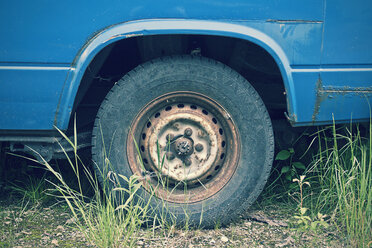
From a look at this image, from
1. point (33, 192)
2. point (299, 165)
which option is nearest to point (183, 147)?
point (299, 165)

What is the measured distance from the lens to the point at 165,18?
234 centimetres

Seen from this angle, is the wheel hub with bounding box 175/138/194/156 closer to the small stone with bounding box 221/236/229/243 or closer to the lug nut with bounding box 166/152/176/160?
the lug nut with bounding box 166/152/176/160

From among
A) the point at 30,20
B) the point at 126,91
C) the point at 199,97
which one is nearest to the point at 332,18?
the point at 199,97

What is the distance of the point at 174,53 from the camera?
2.66m

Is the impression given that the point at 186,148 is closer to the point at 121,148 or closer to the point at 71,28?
the point at 121,148

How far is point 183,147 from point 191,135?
107 millimetres

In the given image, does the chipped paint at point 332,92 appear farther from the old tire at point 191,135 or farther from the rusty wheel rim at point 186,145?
the rusty wheel rim at point 186,145

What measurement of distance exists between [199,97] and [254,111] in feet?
1.17

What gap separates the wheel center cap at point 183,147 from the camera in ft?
8.38

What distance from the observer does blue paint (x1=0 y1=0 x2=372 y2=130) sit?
2318mm

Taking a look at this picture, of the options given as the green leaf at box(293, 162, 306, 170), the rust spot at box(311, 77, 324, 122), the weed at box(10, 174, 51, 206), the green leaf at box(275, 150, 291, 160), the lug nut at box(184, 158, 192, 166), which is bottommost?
the weed at box(10, 174, 51, 206)

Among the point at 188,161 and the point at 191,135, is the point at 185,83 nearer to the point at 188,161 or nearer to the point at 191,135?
the point at 191,135

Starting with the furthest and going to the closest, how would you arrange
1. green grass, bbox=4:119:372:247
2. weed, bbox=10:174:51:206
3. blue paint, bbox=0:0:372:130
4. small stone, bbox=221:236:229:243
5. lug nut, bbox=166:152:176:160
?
weed, bbox=10:174:51:206, lug nut, bbox=166:152:176:160, small stone, bbox=221:236:229:243, blue paint, bbox=0:0:372:130, green grass, bbox=4:119:372:247

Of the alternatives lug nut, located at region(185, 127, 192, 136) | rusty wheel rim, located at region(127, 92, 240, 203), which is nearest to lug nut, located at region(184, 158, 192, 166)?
rusty wheel rim, located at region(127, 92, 240, 203)
